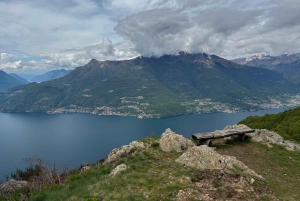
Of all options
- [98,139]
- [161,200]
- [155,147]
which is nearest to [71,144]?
[98,139]

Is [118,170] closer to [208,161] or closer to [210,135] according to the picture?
[208,161]

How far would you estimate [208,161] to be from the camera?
12938mm

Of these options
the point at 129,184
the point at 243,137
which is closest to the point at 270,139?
the point at 243,137

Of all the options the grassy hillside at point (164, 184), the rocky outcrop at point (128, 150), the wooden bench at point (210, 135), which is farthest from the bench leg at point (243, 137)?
the rocky outcrop at point (128, 150)

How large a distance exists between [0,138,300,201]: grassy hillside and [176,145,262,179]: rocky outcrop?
0.59 metres

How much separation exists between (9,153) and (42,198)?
408 feet

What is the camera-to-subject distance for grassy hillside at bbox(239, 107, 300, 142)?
38.2 meters

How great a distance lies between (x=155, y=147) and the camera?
59.2ft

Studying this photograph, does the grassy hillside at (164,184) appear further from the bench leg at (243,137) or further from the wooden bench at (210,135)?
the bench leg at (243,137)

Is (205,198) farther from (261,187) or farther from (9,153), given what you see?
(9,153)

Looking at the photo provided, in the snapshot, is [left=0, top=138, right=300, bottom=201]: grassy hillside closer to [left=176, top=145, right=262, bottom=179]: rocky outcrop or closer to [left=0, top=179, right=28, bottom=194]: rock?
[left=176, top=145, right=262, bottom=179]: rocky outcrop

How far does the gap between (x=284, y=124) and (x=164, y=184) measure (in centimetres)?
4347

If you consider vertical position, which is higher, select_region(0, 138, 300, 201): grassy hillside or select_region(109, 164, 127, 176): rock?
select_region(109, 164, 127, 176): rock

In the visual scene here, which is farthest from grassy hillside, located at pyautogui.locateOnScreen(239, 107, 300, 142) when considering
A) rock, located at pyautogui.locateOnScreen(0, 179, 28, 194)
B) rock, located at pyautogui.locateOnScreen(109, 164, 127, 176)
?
rock, located at pyautogui.locateOnScreen(0, 179, 28, 194)
